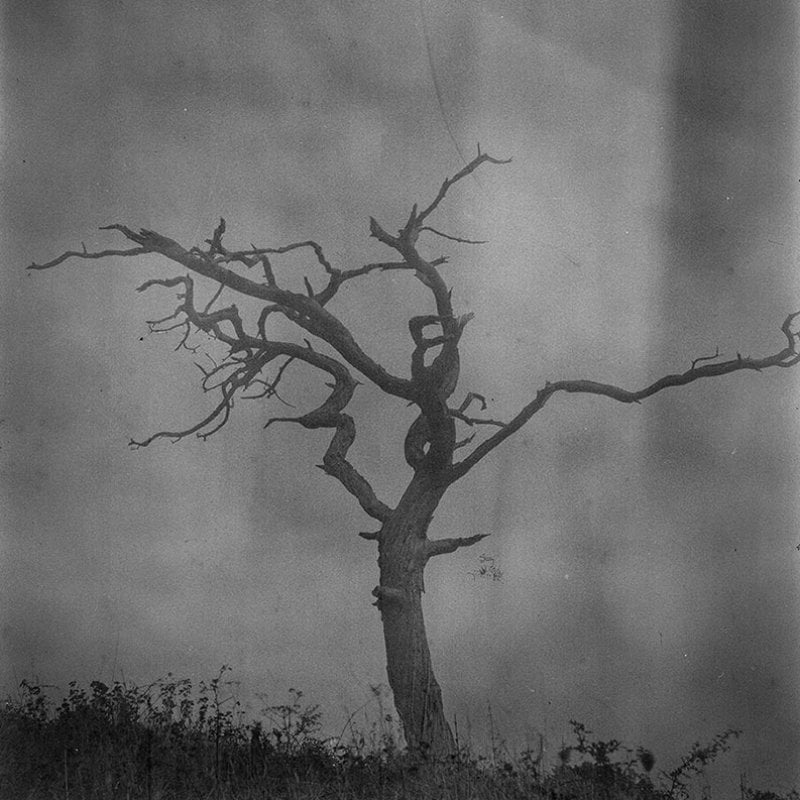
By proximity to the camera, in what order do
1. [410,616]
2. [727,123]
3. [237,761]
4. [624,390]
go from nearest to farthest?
[237,761]
[727,123]
[410,616]
[624,390]

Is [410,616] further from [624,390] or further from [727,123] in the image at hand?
[727,123]

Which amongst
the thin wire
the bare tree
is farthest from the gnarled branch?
the thin wire

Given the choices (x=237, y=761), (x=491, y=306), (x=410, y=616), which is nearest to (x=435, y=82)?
(x=491, y=306)

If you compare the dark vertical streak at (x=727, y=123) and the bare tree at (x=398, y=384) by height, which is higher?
the dark vertical streak at (x=727, y=123)

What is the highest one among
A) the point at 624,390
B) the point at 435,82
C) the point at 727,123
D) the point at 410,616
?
the point at 435,82

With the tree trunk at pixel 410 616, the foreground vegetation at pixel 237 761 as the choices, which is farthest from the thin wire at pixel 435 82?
the foreground vegetation at pixel 237 761

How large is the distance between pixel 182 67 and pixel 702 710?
281 inches

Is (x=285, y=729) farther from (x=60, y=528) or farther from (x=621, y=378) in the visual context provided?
(x=621, y=378)

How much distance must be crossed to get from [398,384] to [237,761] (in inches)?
134

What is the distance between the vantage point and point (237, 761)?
5.67m

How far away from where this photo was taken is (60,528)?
6.81 metres

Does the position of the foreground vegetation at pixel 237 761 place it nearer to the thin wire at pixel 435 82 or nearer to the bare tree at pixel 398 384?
the bare tree at pixel 398 384

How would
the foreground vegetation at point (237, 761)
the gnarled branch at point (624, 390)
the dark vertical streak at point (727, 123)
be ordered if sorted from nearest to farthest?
the foreground vegetation at point (237, 761) → the dark vertical streak at point (727, 123) → the gnarled branch at point (624, 390)

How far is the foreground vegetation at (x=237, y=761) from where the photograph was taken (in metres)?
5.07
